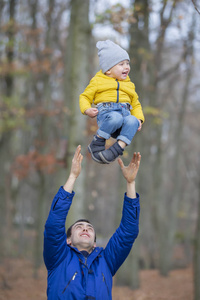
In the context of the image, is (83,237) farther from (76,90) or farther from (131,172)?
(76,90)

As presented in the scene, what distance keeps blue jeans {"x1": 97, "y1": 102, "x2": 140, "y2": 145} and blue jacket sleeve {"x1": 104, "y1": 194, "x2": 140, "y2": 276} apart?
0.82 m

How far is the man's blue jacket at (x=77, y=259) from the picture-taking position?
3340 millimetres

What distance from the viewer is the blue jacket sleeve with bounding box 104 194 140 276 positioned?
140 inches

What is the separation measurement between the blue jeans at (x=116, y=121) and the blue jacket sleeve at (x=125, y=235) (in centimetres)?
82

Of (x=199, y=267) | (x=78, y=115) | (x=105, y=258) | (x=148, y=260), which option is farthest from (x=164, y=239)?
(x=105, y=258)

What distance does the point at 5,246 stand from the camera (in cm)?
1428

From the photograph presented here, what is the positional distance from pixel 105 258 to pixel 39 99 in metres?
12.5

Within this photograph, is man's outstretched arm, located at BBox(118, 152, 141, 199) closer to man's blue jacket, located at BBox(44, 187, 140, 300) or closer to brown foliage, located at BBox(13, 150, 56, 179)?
man's blue jacket, located at BBox(44, 187, 140, 300)

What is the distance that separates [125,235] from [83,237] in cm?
41

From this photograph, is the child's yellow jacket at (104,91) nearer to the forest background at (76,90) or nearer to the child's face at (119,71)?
the child's face at (119,71)

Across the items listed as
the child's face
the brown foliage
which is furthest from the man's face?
the brown foliage

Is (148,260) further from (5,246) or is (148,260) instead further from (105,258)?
(105,258)

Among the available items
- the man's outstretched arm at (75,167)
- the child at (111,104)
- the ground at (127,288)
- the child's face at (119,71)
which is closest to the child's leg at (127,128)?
the child at (111,104)

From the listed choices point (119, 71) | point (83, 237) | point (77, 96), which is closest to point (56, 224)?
point (83, 237)
